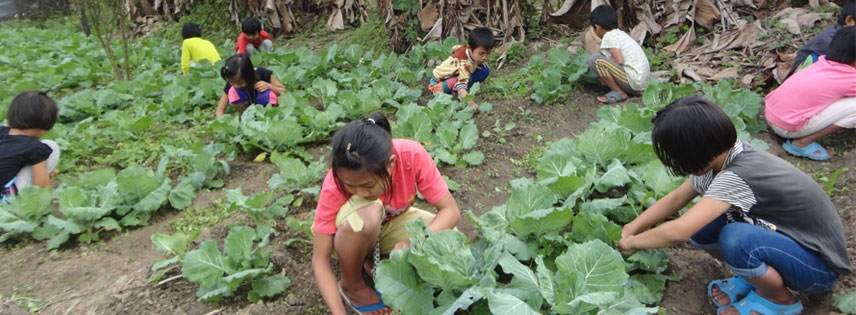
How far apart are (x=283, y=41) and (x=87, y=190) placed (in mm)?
6270

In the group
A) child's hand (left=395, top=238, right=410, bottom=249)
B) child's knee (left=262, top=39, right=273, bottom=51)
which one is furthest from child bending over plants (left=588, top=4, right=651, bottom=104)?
child's knee (left=262, top=39, right=273, bottom=51)

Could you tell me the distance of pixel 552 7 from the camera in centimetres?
678

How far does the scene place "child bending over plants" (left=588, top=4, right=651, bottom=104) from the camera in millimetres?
4652

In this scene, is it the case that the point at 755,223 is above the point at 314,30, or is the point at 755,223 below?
above

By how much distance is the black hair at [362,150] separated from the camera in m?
1.90

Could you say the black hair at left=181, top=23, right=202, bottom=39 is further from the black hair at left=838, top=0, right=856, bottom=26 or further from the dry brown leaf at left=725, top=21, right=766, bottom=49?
the black hair at left=838, top=0, right=856, bottom=26

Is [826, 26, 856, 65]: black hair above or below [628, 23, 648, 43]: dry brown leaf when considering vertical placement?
above

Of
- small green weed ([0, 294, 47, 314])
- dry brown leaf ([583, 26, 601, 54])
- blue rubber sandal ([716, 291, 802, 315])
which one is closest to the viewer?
blue rubber sandal ([716, 291, 802, 315])

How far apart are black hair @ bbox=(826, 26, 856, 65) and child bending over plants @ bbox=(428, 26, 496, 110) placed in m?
2.32

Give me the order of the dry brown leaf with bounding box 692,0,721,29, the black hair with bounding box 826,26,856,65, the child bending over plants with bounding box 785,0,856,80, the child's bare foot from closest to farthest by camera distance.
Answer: the child's bare foot
the black hair with bounding box 826,26,856,65
the child bending over plants with bounding box 785,0,856,80
the dry brown leaf with bounding box 692,0,721,29

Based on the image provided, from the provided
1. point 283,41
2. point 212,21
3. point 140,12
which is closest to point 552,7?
point 283,41

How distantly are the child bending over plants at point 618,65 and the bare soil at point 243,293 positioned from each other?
3.38 ft

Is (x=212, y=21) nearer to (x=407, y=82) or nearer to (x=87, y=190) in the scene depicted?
(x=407, y=82)

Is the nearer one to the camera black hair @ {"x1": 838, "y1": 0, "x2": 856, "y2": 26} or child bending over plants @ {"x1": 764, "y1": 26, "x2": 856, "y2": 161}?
child bending over plants @ {"x1": 764, "y1": 26, "x2": 856, "y2": 161}
